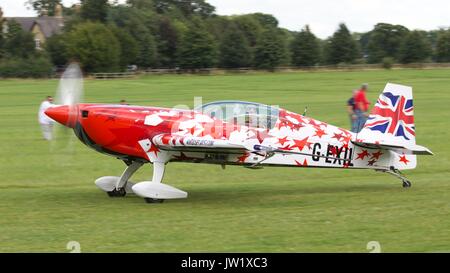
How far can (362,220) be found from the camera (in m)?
11.6

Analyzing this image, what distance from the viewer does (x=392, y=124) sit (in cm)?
1495

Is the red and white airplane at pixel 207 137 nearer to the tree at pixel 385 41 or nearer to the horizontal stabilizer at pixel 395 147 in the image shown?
the horizontal stabilizer at pixel 395 147

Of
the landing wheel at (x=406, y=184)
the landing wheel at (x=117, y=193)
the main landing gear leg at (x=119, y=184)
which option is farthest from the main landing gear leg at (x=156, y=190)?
the landing wheel at (x=406, y=184)

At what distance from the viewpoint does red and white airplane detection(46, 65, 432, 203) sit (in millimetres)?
13664

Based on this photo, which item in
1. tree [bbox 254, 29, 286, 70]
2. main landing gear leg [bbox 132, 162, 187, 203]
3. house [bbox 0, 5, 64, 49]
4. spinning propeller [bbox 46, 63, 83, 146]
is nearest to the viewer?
main landing gear leg [bbox 132, 162, 187, 203]

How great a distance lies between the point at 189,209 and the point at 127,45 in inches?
3163

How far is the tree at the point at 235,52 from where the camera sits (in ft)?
306

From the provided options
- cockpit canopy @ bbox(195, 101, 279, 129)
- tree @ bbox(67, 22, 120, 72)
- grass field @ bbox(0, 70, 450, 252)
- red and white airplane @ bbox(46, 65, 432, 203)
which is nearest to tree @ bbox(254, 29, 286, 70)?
tree @ bbox(67, 22, 120, 72)

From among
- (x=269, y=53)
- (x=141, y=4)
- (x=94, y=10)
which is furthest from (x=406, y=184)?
(x=141, y=4)

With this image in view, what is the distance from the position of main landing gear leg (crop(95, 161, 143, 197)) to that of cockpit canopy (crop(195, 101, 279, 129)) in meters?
1.91

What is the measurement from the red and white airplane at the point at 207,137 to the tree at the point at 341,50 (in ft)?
267

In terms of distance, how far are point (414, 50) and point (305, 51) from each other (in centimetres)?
1302

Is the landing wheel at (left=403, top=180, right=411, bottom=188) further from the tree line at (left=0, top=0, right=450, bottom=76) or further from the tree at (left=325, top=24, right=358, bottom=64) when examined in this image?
the tree at (left=325, top=24, right=358, bottom=64)

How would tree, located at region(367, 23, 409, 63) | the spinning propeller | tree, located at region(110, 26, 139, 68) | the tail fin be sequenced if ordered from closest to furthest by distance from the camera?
the spinning propeller → the tail fin → tree, located at region(110, 26, 139, 68) → tree, located at region(367, 23, 409, 63)
